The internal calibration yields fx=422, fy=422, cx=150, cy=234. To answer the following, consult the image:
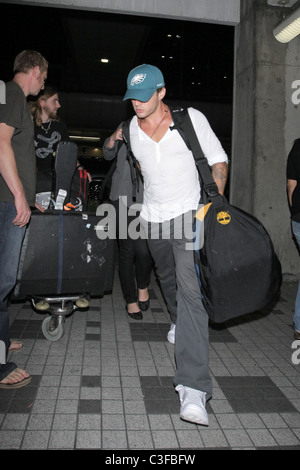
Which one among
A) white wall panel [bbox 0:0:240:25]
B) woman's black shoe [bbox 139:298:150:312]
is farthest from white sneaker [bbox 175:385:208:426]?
white wall panel [bbox 0:0:240:25]

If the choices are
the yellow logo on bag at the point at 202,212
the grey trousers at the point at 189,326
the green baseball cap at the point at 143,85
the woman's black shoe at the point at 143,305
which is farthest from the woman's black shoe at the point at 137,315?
the green baseball cap at the point at 143,85

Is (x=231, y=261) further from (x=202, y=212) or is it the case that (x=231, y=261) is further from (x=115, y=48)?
(x=115, y=48)

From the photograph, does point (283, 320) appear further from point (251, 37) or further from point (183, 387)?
point (251, 37)

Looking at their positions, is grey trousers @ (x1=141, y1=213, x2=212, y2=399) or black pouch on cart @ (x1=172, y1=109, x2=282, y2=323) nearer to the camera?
black pouch on cart @ (x1=172, y1=109, x2=282, y2=323)

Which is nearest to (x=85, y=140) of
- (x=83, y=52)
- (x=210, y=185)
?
(x=83, y=52)

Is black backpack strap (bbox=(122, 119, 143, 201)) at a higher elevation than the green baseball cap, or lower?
lower

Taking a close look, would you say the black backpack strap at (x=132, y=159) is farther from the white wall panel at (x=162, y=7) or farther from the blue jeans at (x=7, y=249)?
the white wall panel at (x=162, y=7)

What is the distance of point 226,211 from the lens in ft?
7.97

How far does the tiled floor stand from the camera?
2.34 meters

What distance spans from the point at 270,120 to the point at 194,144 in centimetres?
383

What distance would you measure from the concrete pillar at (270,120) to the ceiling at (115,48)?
2171 mm

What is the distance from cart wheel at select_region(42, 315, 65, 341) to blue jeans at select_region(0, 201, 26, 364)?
81cm

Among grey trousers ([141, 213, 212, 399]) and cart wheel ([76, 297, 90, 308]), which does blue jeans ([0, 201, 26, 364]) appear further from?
grey trousers ([141, 213, 212, 399])

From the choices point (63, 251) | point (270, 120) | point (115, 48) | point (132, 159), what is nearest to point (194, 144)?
point (132, 159)
